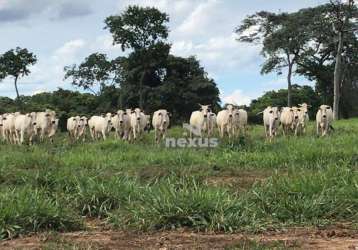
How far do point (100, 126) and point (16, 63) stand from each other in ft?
78.9

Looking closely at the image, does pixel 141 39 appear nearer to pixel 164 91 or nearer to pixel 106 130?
pixel 164 91

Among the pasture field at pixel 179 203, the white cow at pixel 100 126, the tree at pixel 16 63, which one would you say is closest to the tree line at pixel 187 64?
the tree at pixel 16 63

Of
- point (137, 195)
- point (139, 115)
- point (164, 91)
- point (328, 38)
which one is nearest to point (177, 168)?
point (137, 195)

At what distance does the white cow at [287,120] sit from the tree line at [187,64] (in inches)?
682

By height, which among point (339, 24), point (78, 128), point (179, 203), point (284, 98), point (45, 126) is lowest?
point (179, 203)

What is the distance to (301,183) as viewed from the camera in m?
9.48

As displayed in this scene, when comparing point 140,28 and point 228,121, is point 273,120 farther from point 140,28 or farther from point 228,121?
point 140,28

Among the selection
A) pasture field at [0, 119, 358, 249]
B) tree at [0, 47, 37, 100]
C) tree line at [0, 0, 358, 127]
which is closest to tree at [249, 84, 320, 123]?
tree line at [0, 0, 358, 127]

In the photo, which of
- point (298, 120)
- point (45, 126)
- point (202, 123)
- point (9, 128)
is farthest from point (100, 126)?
point (298, 120)

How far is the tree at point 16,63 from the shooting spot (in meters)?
A: 52.4

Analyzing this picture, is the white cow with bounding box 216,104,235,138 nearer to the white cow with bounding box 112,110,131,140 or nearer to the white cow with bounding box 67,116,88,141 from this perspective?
the white cow with bounding box 112,110,131,140

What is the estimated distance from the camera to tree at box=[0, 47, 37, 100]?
172ft

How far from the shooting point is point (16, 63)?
52.8 metres

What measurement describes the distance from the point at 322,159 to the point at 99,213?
6.21 meters
